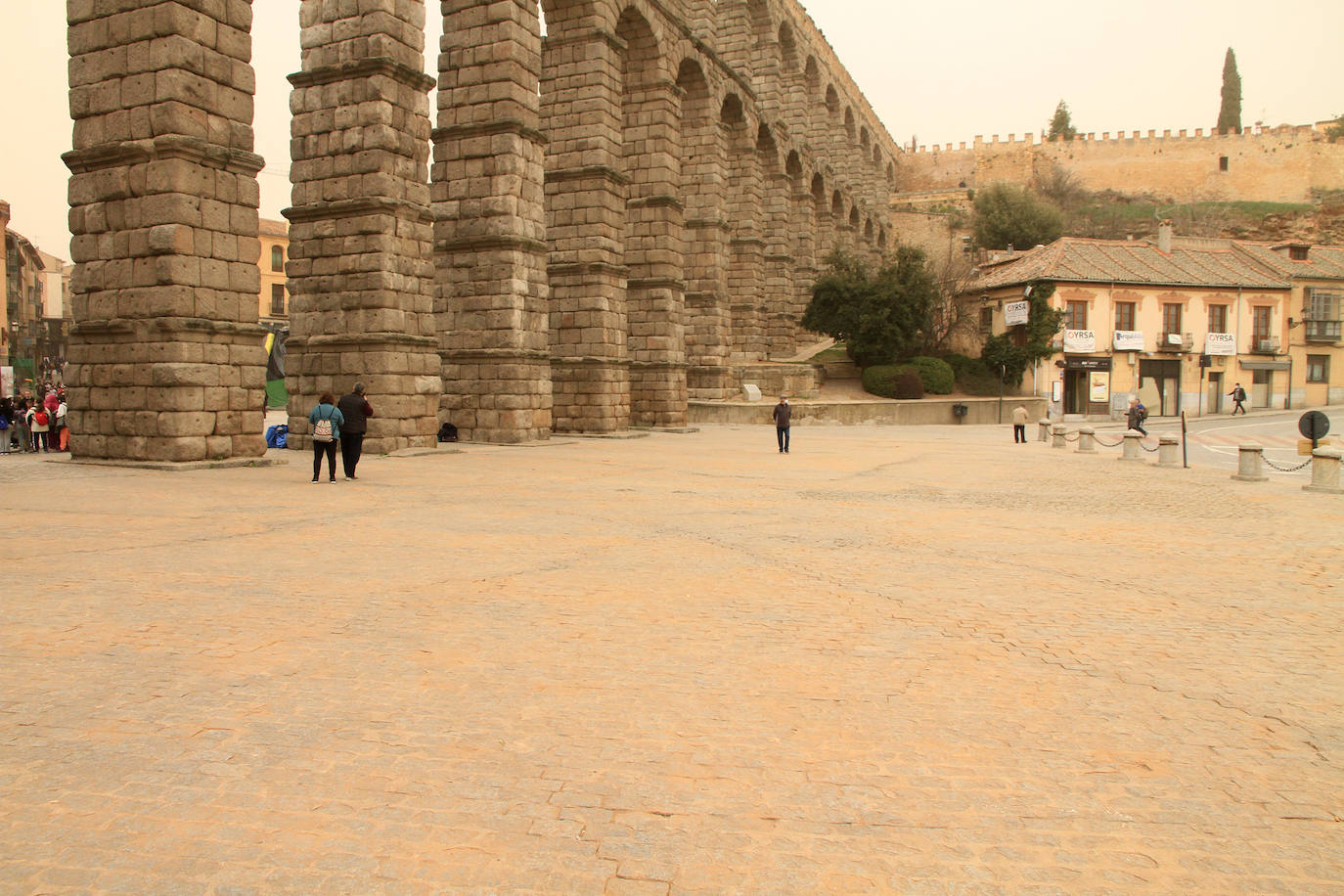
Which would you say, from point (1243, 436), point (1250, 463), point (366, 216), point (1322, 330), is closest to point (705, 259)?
point (366, 216)

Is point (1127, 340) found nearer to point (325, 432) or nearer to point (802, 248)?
point (802, 248)

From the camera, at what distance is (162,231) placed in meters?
11.3

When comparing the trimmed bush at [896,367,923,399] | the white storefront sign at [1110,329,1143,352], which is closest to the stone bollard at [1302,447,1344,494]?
the trimmed bush at [896,367,923,399]

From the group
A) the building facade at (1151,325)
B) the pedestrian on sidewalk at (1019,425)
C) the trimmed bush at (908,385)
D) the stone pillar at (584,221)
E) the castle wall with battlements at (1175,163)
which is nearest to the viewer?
the stone pillar at (584,221)

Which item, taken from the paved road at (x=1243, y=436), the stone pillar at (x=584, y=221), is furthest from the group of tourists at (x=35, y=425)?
the paved road at (x=1243, y=436)

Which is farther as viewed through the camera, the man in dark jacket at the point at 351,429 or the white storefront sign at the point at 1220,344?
the white storefront sign at the point at 1220,344

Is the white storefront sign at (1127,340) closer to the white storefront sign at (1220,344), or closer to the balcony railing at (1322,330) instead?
the white storefront sign at (1220,344)

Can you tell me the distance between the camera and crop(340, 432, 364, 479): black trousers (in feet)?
36.8

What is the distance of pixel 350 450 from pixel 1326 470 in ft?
43.7

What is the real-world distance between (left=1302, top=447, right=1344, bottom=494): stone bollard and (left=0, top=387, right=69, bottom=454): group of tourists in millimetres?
20739

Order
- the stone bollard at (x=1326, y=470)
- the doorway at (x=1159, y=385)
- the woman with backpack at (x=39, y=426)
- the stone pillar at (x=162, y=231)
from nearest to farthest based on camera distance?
the stone pillar at (x=162, y=231) → the stone bollard at (x=1326, y=470) → the woman with backpack at (x=39, y=426) → the doorway at (x=1159, y=385)

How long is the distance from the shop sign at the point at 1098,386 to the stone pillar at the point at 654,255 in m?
24.1

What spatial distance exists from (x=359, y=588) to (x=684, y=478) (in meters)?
7.21

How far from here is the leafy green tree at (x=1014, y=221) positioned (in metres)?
56.3
